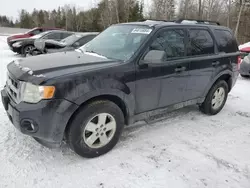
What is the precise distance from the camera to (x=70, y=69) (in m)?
2.66

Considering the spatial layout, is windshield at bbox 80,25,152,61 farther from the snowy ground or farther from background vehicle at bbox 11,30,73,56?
background vehicle at bbox 11,30,73,56

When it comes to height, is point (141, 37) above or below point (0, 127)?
above

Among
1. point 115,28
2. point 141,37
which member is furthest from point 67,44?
point 141,37

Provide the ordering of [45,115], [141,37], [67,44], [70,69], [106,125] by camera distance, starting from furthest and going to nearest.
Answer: [67,44] < [141,37] < [106,125] < [70,69] < [45,115]

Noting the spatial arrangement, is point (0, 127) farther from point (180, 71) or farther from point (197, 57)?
point (197, 57)

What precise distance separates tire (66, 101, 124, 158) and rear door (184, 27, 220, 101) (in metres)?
1.55

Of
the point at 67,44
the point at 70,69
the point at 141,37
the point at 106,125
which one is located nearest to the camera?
the point at 70,69

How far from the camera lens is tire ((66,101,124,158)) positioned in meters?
2.70

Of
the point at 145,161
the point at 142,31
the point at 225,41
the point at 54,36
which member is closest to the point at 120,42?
the point at 142,31

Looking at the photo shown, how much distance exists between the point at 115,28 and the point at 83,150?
225 centimetres

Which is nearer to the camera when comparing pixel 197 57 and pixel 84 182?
pixel 84 182

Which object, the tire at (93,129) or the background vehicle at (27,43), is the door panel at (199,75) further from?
the background vehicle at (27,43)

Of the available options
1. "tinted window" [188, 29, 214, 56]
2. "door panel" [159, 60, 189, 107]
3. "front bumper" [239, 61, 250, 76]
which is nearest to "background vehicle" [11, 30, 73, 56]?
"front bumper" [239, 61, 250, 76]

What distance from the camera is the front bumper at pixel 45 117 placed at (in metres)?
2.45
